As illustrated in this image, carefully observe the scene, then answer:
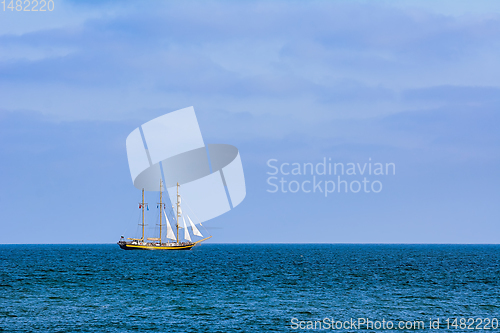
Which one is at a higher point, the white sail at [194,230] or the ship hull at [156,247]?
the white sail at [194,230]

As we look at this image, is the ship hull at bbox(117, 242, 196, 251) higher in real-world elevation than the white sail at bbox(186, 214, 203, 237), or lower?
lower

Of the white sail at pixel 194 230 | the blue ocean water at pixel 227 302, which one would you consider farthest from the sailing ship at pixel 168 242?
the blue ocean water at pixel 227 302

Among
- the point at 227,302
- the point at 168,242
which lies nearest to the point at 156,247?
the point at 168,242

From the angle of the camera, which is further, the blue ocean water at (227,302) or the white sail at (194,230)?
the white sail at (194,230)

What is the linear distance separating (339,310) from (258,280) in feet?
87.0

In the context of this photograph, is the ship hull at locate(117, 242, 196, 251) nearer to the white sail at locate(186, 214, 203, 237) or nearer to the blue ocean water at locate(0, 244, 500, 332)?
the white sail at locate(186, 214, 203, 237)

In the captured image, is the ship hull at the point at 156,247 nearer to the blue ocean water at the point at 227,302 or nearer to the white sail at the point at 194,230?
the white sail at the point at 194,230

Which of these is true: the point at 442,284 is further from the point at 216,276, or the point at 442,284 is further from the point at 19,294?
the point at 19,294

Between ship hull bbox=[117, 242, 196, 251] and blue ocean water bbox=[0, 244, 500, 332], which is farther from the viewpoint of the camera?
ship hull bbox=[117, 242, 196, 251]

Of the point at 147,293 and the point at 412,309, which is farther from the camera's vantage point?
the point at 147,293

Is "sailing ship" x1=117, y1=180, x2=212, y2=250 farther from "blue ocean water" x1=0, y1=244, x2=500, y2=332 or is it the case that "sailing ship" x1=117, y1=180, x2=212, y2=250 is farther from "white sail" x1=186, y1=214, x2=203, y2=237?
"blue ocean water" x1=0, y1=244, x2=500, y2=332

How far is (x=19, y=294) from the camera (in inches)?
2307

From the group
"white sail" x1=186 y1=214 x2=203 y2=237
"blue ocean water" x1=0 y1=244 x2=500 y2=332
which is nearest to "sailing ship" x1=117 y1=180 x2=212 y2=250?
"white sail" x1=186 y1=214 x2=203 y2=237

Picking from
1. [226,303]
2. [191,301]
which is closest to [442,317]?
[226,303]
